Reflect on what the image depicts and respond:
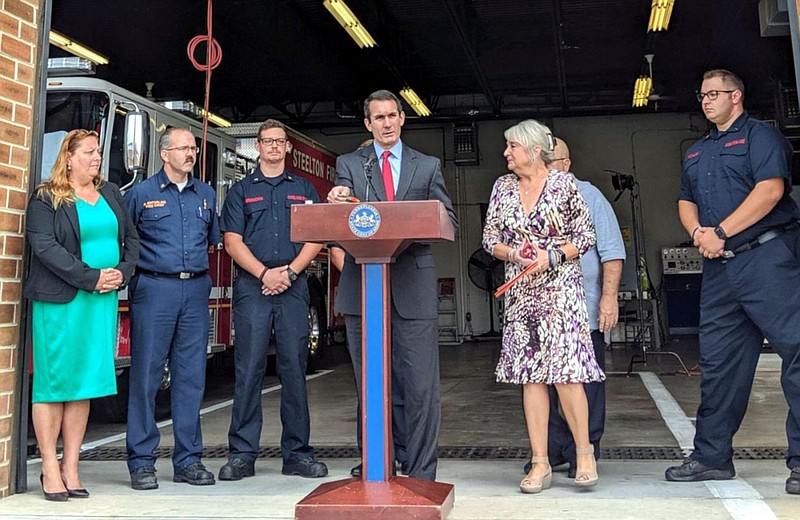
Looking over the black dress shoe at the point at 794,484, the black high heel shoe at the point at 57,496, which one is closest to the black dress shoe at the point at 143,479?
the black high heel shoe at the point at 57,496

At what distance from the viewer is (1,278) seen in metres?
3.12

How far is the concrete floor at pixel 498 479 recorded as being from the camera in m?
2.78

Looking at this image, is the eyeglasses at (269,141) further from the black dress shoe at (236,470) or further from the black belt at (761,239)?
the black belt at (761,239)

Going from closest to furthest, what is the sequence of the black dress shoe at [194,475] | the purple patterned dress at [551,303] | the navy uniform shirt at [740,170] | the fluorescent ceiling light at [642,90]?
the purple patterned dress at [551,303] < the navy uniform shirt at [740,170] < the black dress shoe at [194,475] < the fluorescent ceiling light at [642,90]

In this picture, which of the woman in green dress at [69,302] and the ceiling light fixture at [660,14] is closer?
the woman in green dress at [69,302]

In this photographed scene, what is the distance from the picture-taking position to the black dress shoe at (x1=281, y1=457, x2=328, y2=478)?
3.55 metres

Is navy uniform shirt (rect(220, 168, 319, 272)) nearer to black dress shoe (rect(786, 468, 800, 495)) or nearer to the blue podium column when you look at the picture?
the blue podium column

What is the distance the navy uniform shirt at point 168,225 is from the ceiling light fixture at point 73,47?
25.0ft

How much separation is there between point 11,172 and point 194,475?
161 centimetres

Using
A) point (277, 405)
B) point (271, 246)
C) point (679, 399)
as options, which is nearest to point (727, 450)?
point (271, 246)

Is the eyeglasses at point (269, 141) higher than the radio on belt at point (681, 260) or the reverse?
the reverse

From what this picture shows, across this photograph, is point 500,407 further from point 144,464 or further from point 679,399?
point 144,464

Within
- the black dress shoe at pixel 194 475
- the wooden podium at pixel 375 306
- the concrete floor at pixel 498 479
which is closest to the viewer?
the wooden podium at pixel 375 306

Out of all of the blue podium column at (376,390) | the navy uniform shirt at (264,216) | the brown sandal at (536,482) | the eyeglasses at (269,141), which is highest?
the eyeglasses at (269,141)
